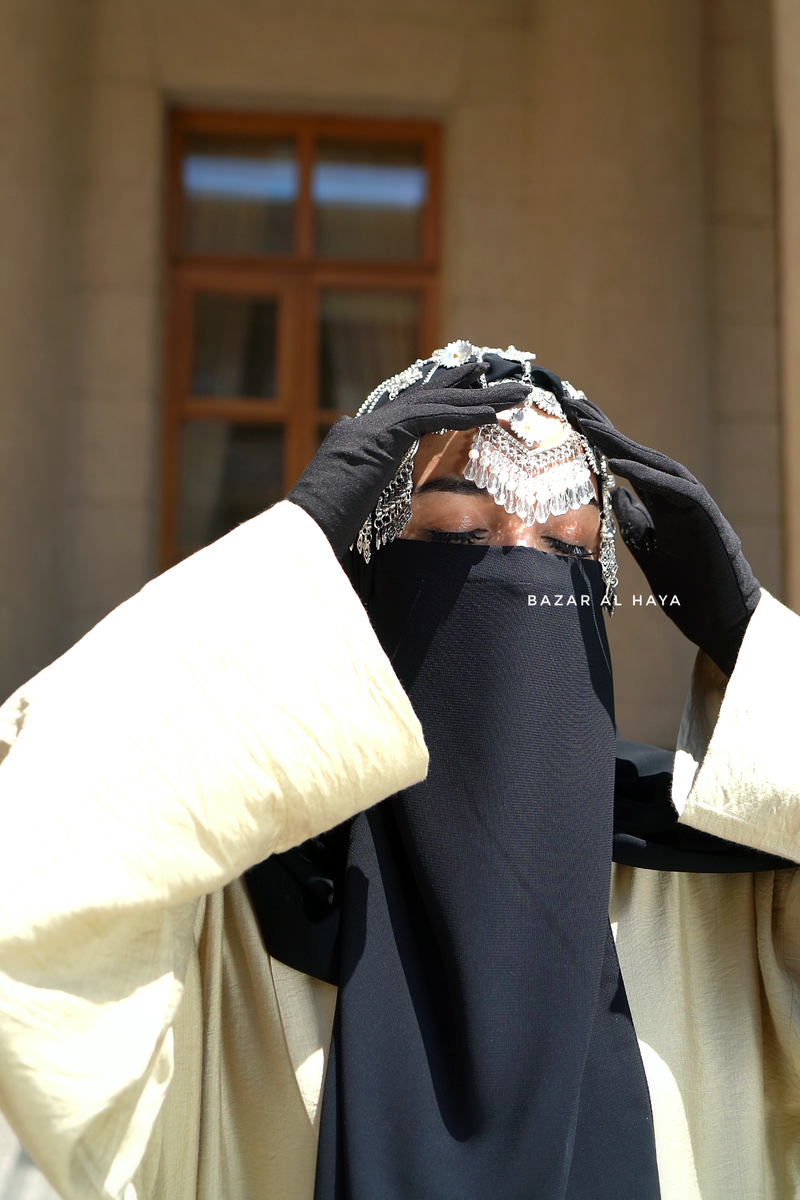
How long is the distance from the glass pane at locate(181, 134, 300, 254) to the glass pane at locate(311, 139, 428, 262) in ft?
0.45

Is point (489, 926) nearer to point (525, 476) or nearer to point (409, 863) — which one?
point (409, 863)

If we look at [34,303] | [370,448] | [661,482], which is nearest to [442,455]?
[370,448]

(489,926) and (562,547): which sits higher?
(562,547)

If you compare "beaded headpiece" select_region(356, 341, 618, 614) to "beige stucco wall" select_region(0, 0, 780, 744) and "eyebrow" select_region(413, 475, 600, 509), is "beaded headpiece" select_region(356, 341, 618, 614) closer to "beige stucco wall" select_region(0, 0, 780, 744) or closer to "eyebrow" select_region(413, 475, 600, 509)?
"eyebrow" select_region(413, 475, 600, 509)

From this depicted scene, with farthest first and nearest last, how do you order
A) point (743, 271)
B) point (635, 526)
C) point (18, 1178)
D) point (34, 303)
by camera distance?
point (743, 271)
point (34, 303)
point (18, 1178)
point (635, 526)

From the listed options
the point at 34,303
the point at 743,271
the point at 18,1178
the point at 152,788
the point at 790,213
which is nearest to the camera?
the point at 152,788

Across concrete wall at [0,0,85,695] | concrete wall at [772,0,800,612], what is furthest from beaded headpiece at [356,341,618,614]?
concrete wall at [0,0,85,695]

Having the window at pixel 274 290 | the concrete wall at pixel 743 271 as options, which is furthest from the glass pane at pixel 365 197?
the concrete wall at pixel 743 271

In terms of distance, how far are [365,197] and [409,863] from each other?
394 centimetres

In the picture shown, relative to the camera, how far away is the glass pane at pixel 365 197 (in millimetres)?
4641

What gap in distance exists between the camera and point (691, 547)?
4.62 feet

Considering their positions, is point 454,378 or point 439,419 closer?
point 439,419

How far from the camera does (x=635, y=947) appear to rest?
4.65 feet

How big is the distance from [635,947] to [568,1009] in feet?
0.80
